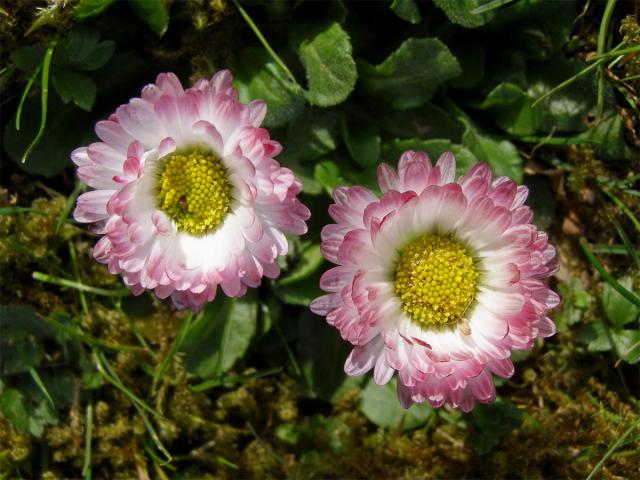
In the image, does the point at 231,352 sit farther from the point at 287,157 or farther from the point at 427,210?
the point at 427,210

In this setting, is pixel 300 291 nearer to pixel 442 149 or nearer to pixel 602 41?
pixel 442 149

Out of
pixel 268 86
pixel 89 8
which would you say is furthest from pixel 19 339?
pixel 268 86

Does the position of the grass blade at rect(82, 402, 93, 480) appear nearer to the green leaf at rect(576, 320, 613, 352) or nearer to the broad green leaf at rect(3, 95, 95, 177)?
the broad green leaf at rect(3, 95, 95, 177)

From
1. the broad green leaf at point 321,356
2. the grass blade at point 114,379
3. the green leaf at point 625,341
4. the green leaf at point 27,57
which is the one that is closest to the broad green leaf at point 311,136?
the broad green leaf at point 321,356

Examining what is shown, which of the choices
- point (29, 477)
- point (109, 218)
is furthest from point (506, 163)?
point (29, 477)

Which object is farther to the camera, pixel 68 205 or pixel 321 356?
pixel 321 356

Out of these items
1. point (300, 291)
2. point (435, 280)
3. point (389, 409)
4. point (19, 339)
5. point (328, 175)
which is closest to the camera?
point (435, 280)
